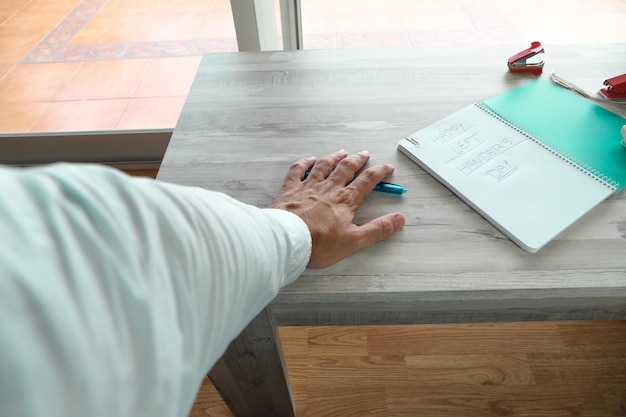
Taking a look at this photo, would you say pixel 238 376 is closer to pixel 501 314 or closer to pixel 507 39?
pixel 501 314

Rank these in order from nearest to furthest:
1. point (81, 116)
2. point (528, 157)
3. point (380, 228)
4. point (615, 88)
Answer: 1. point (380, 228)
2. point (528, 157)
3. point (615, 88)
4. point (81, 116)

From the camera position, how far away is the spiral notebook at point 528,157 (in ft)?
2.12

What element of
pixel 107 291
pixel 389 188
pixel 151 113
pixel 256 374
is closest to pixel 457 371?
pixel 256 374

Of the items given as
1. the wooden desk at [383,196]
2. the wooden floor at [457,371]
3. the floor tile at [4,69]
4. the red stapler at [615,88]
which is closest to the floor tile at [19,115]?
the floor tile at [4,69]

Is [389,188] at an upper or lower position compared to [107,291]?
lower

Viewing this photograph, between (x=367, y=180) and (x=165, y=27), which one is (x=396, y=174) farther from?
(x=165, y=27)

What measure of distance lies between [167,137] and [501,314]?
1421 millimetres

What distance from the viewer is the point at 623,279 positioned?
0.57 m

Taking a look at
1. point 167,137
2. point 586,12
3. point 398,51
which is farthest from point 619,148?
point 167,137

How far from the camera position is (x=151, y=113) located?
1.80m

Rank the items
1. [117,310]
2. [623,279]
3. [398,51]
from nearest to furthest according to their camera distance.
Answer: [117,310] → [623,279] → [398,51]

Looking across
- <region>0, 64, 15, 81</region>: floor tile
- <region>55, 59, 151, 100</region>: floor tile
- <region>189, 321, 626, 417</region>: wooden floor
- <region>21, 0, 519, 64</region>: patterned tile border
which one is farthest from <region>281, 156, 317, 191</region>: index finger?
<region>0, 64, 15, 81</region>: floor tile

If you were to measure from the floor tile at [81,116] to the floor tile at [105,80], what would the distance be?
0.03 m

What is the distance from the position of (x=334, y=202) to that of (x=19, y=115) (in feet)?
5.65
